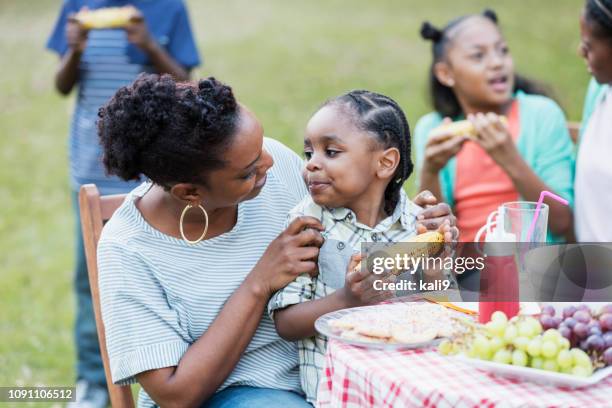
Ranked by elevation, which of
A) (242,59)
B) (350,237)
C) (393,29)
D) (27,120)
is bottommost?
(27,120)

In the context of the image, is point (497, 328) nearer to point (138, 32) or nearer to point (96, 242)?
point (96, 242)

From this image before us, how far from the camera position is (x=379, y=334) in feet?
7.06

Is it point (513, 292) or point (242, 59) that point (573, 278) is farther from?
point (242, 59)

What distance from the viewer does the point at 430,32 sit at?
13.9 feet

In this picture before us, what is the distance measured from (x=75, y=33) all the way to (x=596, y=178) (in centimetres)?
257

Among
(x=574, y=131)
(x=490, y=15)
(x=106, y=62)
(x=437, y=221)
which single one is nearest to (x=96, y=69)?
(x=106, y=62)

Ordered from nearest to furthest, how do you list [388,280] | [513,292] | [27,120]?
[513,292] < [388,280] < [27,120]

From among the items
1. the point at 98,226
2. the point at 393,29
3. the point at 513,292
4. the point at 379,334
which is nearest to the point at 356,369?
the point at 379,334

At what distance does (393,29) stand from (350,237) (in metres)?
10.7

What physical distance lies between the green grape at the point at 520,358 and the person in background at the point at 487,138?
1817 mm

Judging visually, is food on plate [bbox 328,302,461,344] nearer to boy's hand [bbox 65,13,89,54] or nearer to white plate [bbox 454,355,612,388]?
white plate [bbox 454,355,612,388]

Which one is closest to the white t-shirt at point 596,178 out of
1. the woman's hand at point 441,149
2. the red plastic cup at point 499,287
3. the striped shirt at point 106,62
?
the woman's hand at point 441,149

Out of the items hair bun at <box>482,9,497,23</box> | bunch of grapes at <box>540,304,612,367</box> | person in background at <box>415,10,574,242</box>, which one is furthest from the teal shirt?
bunch of grapes at <box>540,304,612,367</box>

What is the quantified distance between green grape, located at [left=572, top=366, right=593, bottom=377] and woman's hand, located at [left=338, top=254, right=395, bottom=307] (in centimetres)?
59
